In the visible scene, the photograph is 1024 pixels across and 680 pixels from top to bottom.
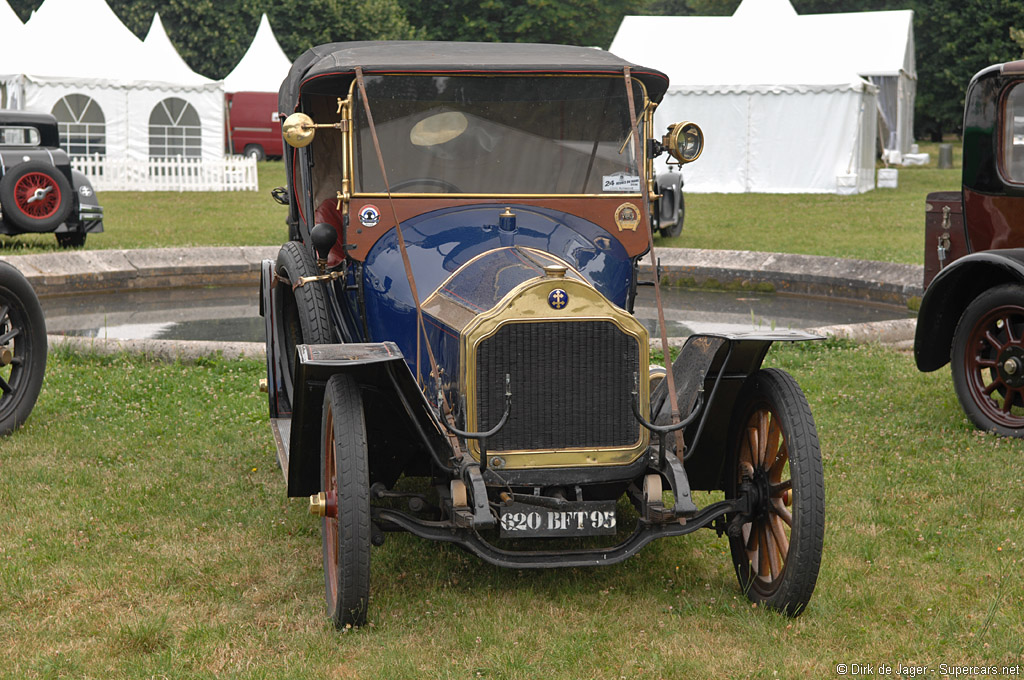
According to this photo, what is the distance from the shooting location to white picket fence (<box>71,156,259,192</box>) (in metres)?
24.6

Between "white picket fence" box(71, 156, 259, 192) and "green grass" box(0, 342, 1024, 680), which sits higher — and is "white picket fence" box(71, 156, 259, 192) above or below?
above

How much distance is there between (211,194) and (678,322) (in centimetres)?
1580

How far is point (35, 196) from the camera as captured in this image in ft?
47.5

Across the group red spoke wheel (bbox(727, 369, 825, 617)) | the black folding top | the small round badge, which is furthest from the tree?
red spoke wheel (bbox(727, 369, 825, 617))

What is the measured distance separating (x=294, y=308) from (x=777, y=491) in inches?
125

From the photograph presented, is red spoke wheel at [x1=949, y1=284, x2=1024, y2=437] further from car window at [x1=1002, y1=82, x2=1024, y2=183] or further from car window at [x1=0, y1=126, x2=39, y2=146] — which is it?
car window at [x1=0, y1=126, x2=39, y2=146]

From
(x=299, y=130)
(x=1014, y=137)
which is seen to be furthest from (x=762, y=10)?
(x=299, y=130)

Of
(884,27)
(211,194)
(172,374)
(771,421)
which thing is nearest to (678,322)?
(172,374)

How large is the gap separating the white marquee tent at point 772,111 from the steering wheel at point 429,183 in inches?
801

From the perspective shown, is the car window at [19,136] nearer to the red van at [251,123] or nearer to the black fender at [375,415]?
the black fender at [375,415]

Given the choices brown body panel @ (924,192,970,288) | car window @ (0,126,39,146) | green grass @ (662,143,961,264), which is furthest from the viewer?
green grass @ (662,143,961,264)

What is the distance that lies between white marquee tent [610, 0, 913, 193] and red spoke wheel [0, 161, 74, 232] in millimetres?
14149

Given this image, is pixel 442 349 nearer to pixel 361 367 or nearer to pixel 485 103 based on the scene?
pixel 361 367

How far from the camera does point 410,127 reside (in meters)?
5.02
